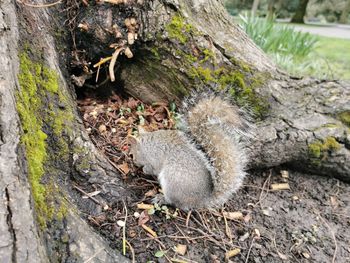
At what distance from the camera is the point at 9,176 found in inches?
40.1

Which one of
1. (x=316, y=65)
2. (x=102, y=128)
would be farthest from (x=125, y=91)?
(x=316, y=65)

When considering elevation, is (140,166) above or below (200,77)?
below

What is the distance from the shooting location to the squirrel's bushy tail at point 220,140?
1546mm

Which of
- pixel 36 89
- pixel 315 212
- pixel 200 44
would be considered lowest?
pixel 315 212

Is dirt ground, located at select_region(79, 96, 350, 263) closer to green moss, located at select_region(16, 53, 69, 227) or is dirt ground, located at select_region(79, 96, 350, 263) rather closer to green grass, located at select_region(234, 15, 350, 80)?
green moss, located at select_region(16, 53, 69, 227)

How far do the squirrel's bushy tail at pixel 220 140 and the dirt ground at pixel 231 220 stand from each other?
171 mm

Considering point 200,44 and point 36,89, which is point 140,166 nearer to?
point 36,89

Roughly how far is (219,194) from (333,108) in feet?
2.85

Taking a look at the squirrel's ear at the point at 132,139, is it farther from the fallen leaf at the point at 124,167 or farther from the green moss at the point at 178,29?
the green moss at the point at 178,29

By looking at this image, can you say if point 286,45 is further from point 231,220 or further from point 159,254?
point 159,254

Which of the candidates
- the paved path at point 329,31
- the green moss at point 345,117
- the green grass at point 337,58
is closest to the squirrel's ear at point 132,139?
the green moss at point 345,117

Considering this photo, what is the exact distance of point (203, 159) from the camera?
1577mm

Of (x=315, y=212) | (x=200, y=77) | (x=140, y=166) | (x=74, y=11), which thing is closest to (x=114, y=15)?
(x=74, y=11)

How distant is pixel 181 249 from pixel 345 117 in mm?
1188
